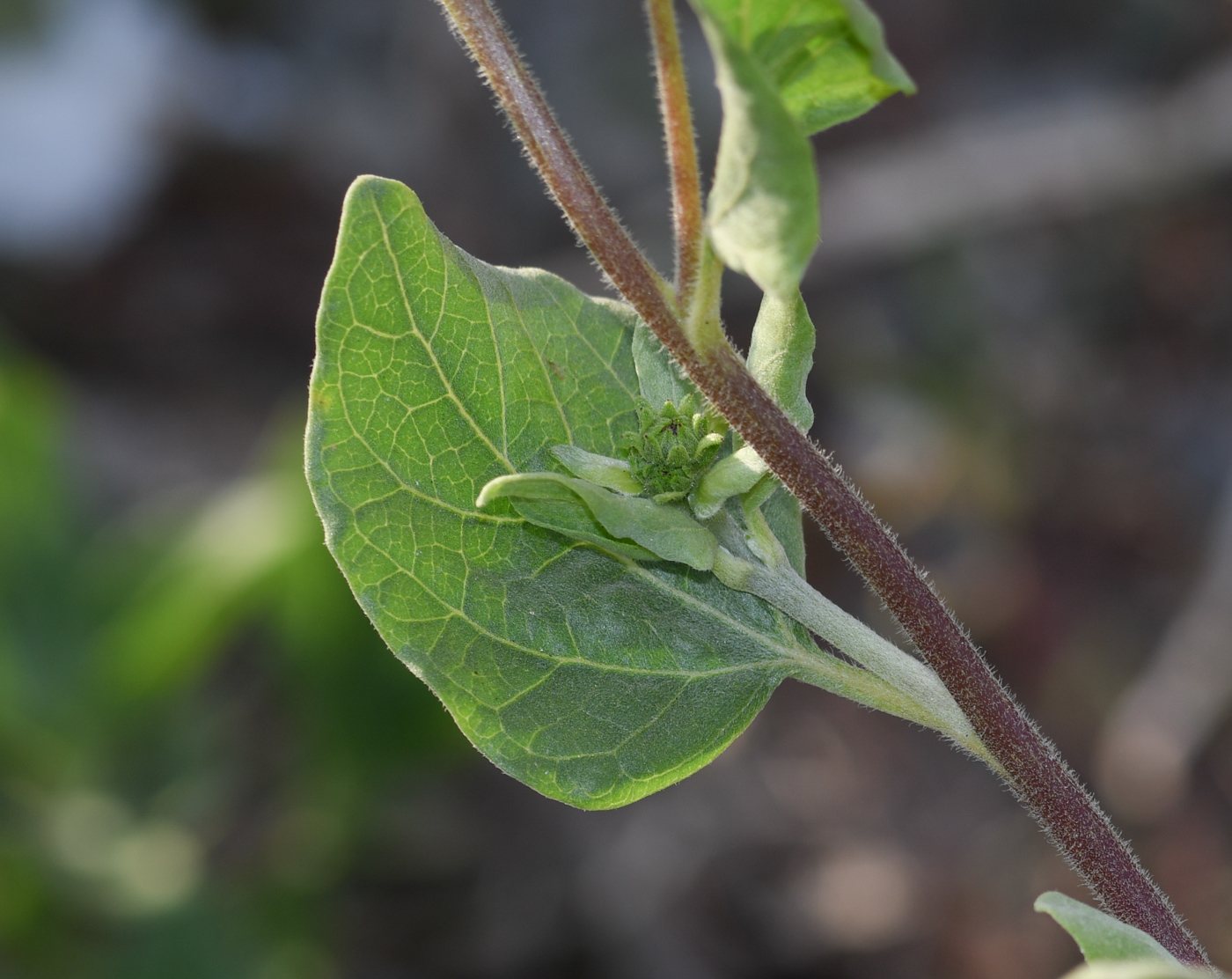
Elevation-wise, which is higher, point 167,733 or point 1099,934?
point 1099,934

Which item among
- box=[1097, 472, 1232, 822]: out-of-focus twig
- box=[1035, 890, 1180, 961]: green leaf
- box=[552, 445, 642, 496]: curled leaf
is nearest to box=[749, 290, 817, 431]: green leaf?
box=[552, 445, 642, 496]: curled leaf

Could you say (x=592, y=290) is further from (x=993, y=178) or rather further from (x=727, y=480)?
(x=727, y=480)

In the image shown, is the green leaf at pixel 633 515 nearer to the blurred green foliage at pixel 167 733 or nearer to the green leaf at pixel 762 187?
the green leaf at pixel 762 187

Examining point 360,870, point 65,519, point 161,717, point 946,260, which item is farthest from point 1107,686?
point 65,519

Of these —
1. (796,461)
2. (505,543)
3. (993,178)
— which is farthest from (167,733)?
(993,178)

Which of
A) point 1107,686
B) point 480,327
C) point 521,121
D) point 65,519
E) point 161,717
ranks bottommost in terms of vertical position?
point 1107,686

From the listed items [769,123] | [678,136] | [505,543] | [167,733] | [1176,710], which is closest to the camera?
[769,123]

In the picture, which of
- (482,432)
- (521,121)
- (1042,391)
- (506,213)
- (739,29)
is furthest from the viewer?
(506,213)

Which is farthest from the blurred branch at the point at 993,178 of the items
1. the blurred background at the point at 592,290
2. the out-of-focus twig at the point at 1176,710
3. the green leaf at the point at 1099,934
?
the green leaf at the point at 1099,934

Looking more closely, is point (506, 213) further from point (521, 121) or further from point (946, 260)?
point (521, 121)
